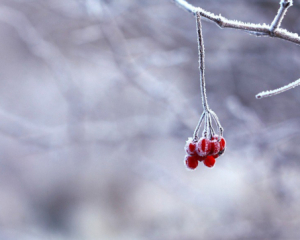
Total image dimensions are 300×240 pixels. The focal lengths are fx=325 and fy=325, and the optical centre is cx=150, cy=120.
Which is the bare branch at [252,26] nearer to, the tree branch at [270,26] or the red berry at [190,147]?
the tree branch at [270,26]

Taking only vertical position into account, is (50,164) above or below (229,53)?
above

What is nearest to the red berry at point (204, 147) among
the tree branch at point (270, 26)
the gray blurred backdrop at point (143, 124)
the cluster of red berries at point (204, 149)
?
the cluster of red berries at point (204, 149)

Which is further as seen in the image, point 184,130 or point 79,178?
point 79,178

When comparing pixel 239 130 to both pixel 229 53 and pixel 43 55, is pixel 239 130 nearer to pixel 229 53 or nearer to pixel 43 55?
pixel 229 53

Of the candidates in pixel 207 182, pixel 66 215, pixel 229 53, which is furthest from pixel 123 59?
pixel 66 215

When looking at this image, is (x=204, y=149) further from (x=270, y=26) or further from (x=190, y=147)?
(x=270, y=26)

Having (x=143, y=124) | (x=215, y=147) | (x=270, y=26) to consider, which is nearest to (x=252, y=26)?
(x=270, y=26)

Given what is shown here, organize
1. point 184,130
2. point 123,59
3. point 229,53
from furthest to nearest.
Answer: point 229,53 < point 184,130 < point 123,59
